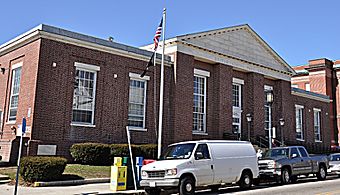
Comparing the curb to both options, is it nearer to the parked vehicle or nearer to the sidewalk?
the sidewalk

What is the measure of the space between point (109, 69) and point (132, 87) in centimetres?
217

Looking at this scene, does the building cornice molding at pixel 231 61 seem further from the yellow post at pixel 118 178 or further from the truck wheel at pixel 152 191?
the truck wheel at pixel 152 191

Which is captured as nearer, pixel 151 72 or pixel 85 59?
pixel 85 59

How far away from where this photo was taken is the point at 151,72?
2597 centimetres

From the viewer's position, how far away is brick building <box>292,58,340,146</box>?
55.3 metres

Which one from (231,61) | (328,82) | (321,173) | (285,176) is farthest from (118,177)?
(328,82)

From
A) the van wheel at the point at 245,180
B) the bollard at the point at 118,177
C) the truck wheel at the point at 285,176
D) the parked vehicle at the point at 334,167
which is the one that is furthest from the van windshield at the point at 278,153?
the bollard at the point at 118,177

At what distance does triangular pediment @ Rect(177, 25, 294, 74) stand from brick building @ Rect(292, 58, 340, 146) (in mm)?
21467

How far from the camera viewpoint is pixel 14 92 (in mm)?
23141

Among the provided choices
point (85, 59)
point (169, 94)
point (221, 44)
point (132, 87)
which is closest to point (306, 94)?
point (221, 44)

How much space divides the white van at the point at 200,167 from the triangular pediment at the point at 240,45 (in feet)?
44.1

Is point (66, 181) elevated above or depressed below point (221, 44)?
below

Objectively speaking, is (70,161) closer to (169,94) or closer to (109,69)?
(109,69)

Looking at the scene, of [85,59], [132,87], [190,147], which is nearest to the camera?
[190,147]
